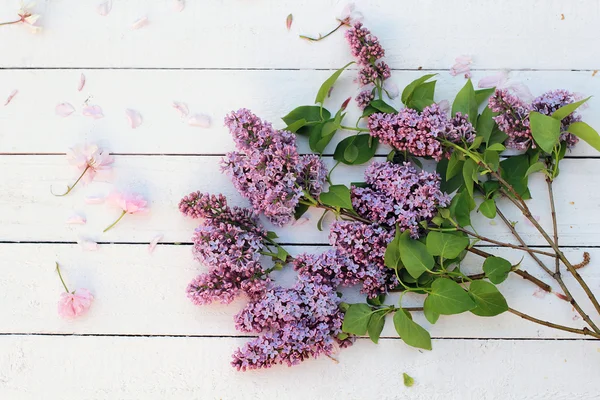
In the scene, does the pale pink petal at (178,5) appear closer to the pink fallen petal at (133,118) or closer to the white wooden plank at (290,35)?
the white wooden plank at (290,35)

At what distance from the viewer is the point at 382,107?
1012mm

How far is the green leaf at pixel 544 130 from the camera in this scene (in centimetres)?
89

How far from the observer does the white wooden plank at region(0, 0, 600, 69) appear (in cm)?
108

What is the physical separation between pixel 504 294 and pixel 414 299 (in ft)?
0.51

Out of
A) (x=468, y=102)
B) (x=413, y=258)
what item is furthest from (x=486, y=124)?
(x=413, y=258)

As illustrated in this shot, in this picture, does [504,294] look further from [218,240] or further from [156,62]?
[156,62]

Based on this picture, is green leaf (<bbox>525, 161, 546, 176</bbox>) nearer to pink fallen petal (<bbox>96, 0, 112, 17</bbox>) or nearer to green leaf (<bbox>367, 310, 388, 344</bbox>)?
green leaf (<bbox>367, 310, 388, 344</bbox>)

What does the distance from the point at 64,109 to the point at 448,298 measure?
75cm

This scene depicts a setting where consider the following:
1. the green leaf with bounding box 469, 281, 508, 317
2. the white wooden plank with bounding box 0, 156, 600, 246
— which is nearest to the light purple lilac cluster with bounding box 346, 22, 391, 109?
the white wooden plank with bounding box 0, 156, 600, 246

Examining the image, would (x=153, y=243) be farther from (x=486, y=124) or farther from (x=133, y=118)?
(x=486, y=124)

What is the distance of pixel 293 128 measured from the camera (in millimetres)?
1002

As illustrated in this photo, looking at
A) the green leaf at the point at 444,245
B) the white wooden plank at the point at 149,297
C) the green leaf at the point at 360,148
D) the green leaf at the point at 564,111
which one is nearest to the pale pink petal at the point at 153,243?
the white wooden plank at the point at 149,297

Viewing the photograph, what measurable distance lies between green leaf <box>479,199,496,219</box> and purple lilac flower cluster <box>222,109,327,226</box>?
27cm

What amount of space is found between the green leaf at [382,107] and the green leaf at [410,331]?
13.3 inches
